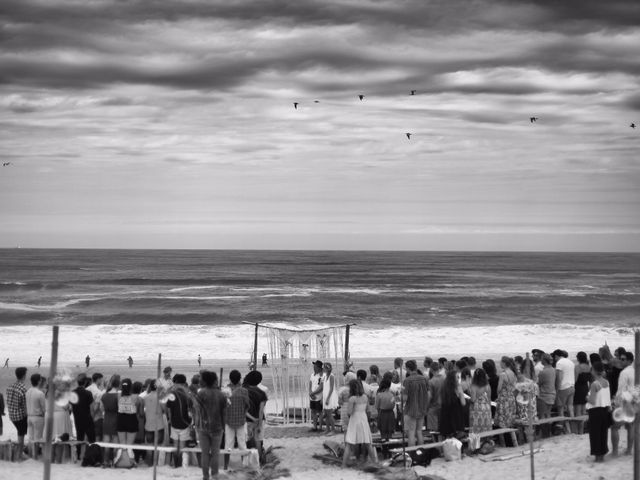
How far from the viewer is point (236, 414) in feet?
29.1

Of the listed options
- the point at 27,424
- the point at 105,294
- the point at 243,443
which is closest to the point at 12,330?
the point at 105,294

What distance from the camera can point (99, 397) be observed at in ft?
32.3

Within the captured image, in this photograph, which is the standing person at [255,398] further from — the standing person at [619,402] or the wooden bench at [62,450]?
the standing person at [619,402]

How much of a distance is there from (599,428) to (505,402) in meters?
1.75

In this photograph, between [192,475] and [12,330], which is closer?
[192,475]

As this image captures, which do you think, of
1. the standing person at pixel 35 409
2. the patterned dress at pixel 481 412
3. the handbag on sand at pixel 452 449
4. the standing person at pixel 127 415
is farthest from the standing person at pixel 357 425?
the standing person at pixel 35 409

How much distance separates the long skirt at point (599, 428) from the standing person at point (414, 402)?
2.28m

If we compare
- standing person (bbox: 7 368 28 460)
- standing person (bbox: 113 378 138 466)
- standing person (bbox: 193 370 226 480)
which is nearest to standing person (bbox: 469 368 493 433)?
standing person (bbox: 193 370 226 480)

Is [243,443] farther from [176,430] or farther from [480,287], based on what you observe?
[480,287]

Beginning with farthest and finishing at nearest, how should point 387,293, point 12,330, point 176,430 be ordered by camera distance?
point 387,293 → point 12,330 → point 176,430

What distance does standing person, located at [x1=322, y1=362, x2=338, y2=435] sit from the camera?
36.7 ft

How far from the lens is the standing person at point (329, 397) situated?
11172 mm

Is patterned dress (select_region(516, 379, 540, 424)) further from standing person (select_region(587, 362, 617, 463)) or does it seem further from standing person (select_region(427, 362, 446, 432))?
standing person (select_region(427, 362, 446, 432))

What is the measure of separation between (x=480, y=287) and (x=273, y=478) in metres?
54.6
